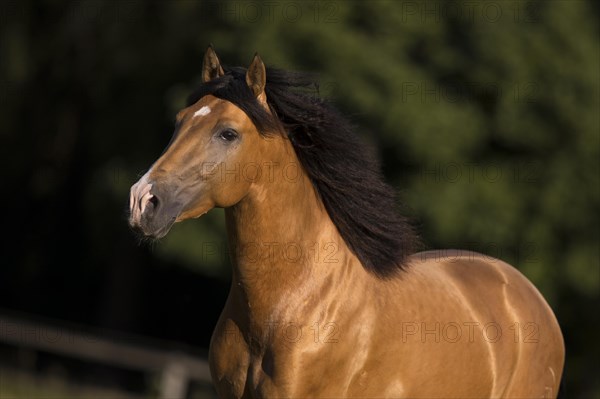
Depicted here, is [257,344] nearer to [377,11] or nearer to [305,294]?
[305,294]

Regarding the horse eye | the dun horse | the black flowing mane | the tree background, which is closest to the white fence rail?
the tree background

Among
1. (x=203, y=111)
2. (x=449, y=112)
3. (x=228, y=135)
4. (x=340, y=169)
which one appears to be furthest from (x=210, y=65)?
(x=449, y=112)

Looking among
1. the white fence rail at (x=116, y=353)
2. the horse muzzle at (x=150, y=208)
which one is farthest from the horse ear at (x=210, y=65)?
the white fence rail at (x=116, y=353)

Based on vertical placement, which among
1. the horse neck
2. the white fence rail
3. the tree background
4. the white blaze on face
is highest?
the white blaze on face

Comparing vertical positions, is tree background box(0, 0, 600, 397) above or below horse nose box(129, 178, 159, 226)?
below

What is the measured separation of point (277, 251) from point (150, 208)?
2.34ft

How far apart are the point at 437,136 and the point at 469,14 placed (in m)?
1.94

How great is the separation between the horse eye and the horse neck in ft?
0.82

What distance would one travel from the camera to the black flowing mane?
495cm

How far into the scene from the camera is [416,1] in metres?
14.8

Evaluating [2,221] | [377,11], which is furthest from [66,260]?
[377,11]

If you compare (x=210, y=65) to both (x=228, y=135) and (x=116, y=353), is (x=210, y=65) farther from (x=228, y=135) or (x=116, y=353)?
(x=116, y=353)

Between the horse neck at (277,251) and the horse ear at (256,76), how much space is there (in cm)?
31

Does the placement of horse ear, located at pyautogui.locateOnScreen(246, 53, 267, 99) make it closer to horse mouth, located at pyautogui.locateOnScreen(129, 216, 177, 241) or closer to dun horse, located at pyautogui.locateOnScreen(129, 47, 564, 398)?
dun horse, located at pyautogui.locateOnScreen(129, 47, 564, 398)
